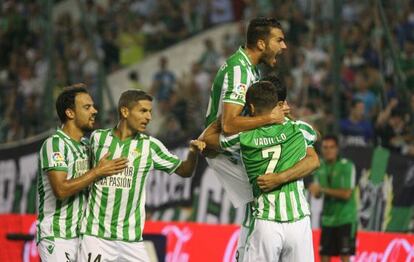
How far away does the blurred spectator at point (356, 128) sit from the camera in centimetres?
1573

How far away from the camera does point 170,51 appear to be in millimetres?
20984

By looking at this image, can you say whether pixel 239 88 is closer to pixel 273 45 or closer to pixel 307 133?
pixel 273 45

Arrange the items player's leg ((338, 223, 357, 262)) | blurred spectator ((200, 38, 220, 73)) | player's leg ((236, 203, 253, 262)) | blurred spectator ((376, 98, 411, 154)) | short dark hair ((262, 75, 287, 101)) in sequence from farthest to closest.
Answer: blurred spectator ((200, 38, 220, 73)) → blurred spectator ((376, 98, 411, 154)) → player's leg ((338, 223, 357, 262)) → player's leg ((236, 203, 253, 262)) → short dark hair ((262, 75, 287, 101))

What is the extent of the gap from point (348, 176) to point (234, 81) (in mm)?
5310

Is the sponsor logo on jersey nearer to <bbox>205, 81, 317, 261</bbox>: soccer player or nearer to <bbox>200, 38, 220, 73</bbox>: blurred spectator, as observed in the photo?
<bbox>205, 81, 317, 261</bbox>: soccer player

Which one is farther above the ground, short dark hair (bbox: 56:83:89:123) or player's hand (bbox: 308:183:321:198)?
short dark hair (bbox: 56:83:89:123)

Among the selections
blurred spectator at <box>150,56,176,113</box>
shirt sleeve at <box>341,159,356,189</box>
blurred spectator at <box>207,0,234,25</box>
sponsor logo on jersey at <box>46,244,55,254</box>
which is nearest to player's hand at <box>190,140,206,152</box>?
sponsor logo on jersey at <box>46,244,55,254</box>

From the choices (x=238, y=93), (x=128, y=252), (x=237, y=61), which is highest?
(x=237, y=61)

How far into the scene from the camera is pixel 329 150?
13898 mm

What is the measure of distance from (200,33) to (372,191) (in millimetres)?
7050

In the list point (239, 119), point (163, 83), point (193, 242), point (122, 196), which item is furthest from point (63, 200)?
point (163, 83)

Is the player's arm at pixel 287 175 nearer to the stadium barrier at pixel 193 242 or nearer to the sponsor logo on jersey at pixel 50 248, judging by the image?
the sponsor logo on jersey at pixel 50 248

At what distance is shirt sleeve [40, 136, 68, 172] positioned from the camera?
29.3 ft

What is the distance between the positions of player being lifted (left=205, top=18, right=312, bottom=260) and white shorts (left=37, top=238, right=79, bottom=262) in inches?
48.5
